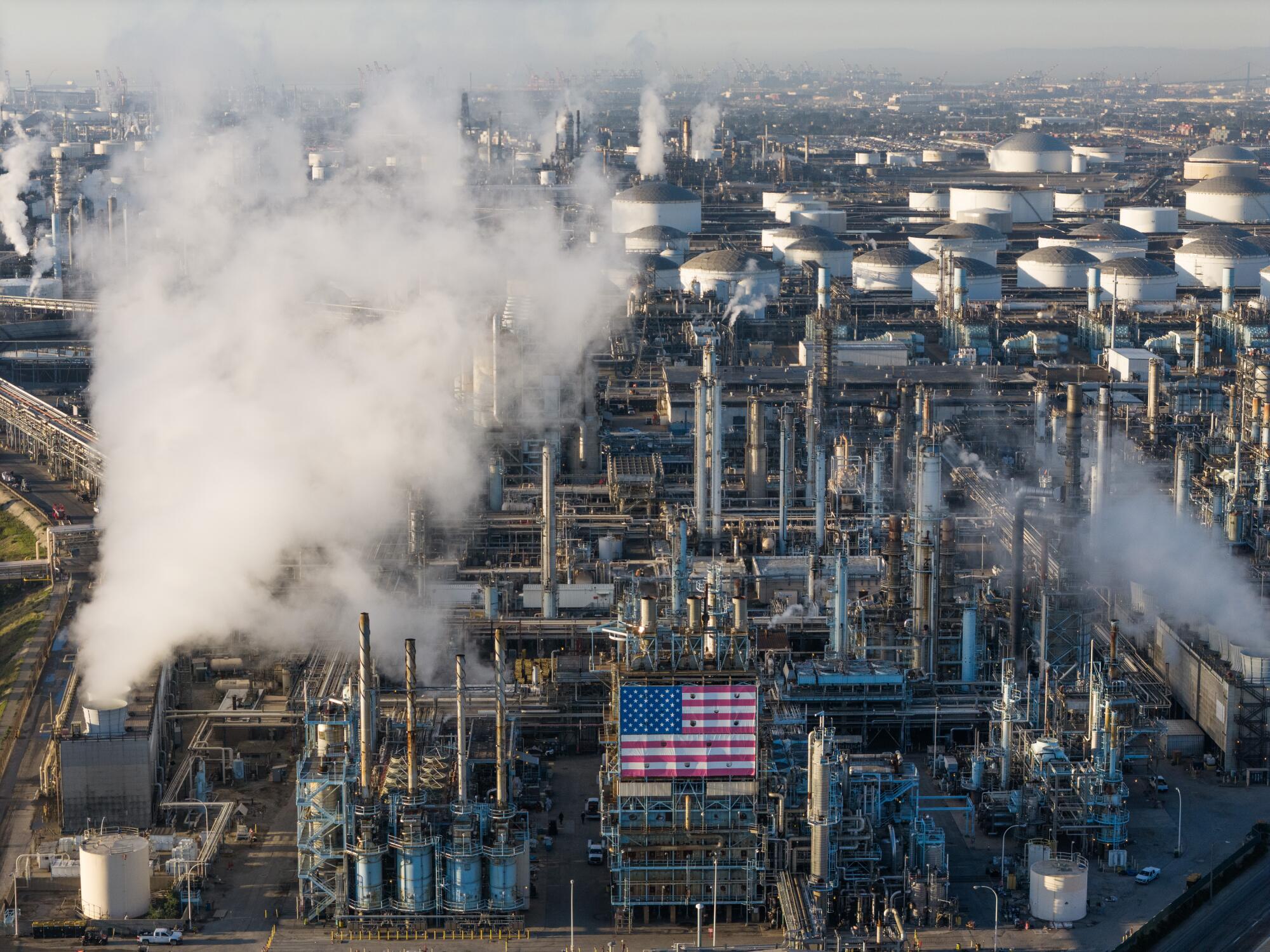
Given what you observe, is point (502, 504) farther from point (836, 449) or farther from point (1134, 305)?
point (1134, 305)

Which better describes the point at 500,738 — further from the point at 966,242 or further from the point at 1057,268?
the point at 966,242

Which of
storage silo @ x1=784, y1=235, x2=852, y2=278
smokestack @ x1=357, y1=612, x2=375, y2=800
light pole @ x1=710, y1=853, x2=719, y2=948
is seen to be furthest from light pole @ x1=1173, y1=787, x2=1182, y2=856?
storage silo @ x1=784, y1=235, x2=852, y2=278

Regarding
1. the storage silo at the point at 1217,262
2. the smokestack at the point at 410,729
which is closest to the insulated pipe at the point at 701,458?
the smokestack at the point at 410,729

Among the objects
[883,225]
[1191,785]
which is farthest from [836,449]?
[883,225]

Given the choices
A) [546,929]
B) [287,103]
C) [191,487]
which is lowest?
[546,929]

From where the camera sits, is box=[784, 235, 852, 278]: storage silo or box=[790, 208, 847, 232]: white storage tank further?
box=[790, 208, 847, 232]: white storage tank

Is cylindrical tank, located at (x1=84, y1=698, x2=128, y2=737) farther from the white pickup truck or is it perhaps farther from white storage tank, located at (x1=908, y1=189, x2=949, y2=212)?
white storage tank, located at (x1=908, y1=189, x2=949, y2=212)

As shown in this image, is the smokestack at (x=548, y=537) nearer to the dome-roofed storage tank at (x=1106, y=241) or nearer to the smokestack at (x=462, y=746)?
the smokestack at (x=462, y=746)
